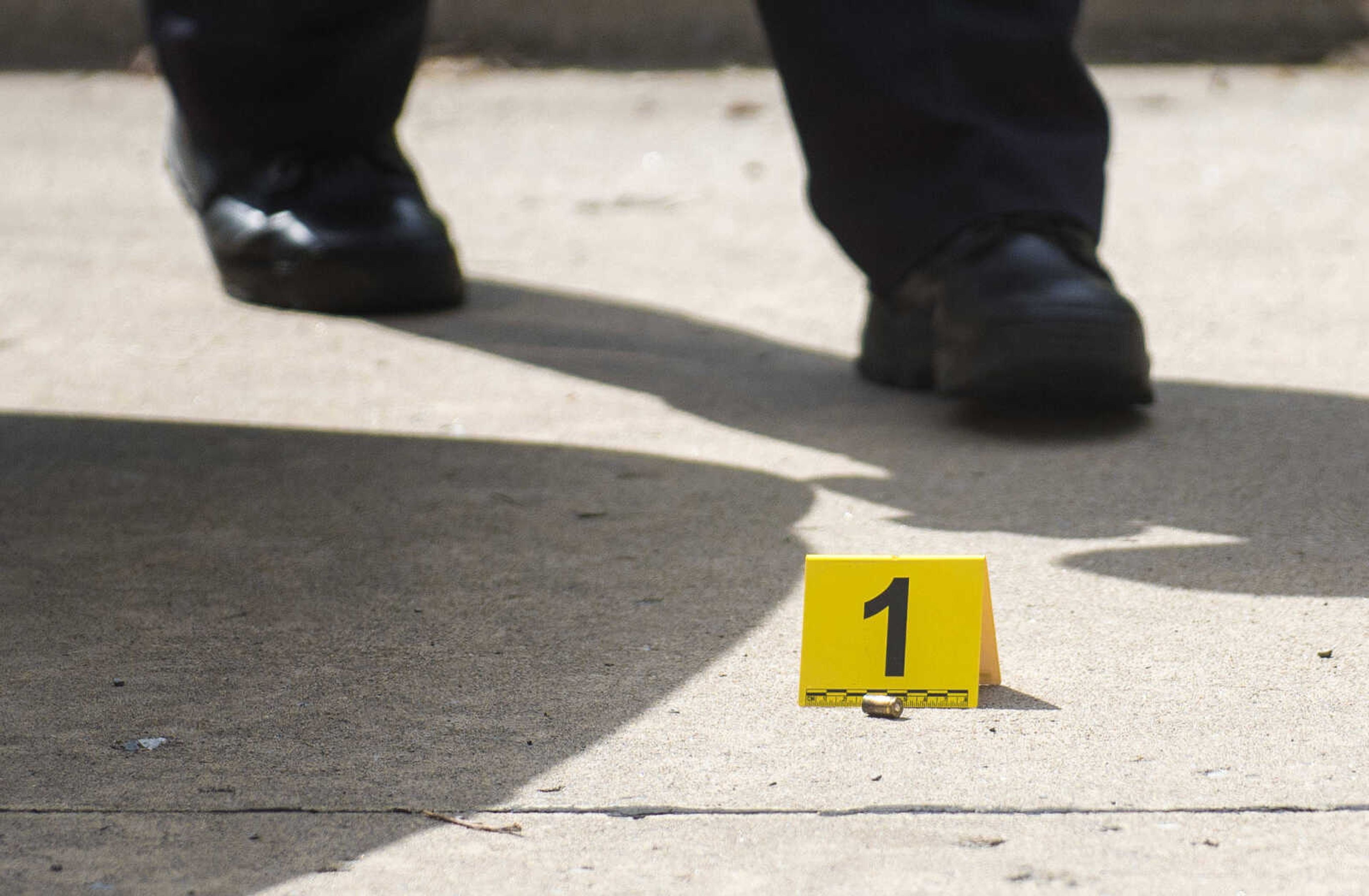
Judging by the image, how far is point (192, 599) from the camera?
1380 millimetres

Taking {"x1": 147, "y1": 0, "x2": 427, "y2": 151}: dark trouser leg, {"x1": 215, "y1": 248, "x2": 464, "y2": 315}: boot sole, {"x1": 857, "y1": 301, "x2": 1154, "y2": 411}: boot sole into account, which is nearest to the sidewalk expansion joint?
{"x1": 857, "y1": 301, "x2": 1154, "y2": 411}: boot sole

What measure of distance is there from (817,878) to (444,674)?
394 mm

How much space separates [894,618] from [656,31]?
4.68 meters

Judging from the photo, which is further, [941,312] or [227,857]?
[941,312]

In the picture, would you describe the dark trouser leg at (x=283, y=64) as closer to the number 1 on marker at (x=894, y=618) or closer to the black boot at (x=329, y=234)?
the black boot at (x=329, y=234)

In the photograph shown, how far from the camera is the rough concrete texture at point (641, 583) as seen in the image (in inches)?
38.9

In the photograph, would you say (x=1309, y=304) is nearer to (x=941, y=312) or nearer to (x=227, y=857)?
(x=941, y=312)

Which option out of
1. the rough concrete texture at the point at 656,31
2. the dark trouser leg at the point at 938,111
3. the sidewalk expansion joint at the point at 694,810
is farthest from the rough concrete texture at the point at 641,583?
the rough concrete texture at the point at 656,31

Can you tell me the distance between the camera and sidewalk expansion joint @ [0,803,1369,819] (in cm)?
100

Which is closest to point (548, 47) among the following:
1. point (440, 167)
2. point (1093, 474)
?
point (440, 167)

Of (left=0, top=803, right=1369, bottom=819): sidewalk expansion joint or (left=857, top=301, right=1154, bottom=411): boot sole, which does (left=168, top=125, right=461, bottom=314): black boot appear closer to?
(left=857, top=301, right=1154, bottom=411): boot sole

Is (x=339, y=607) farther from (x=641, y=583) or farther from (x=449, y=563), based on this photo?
(x=641, y=583)

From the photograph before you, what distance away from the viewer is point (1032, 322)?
1.80 metres

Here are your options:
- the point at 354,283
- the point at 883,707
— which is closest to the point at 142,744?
the point at 883,707
